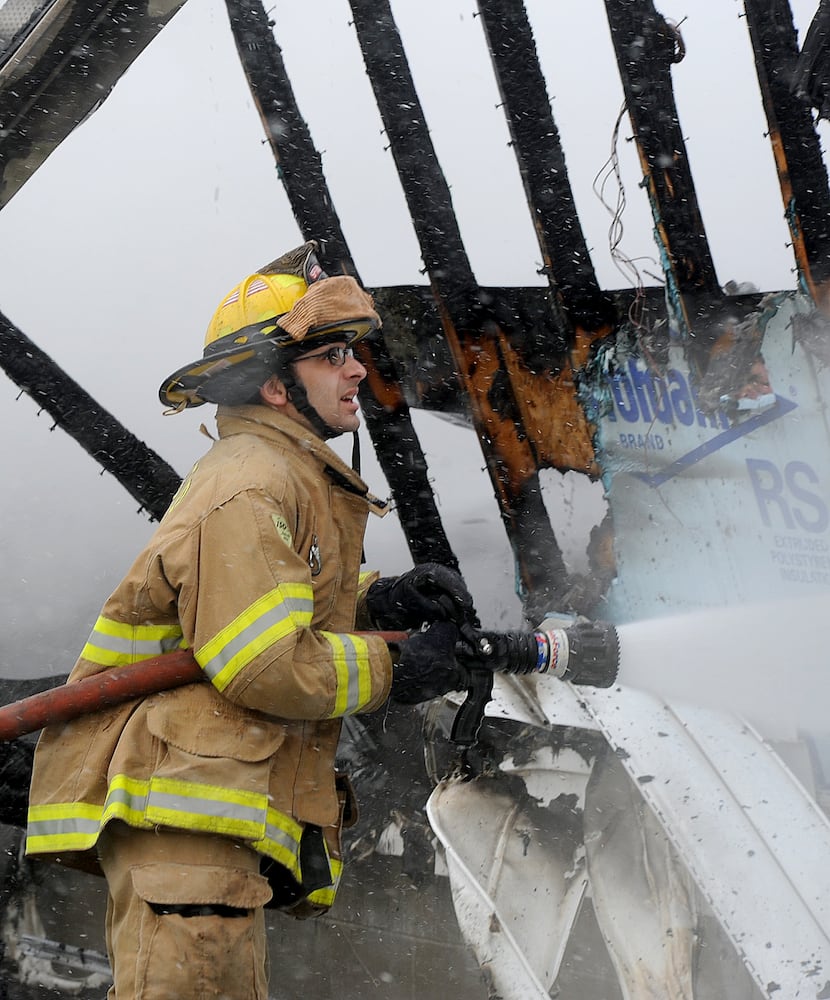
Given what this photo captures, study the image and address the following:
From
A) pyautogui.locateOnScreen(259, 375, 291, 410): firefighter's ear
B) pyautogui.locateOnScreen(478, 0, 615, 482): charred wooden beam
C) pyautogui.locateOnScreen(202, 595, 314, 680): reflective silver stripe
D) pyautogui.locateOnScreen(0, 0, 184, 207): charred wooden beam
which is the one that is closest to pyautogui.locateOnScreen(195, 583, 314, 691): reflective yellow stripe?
pyautogui.locateOnScreen(202, 595, 314, 680): reflective silver stripe

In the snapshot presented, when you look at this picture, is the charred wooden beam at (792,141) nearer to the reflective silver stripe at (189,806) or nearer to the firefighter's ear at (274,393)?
the firefighter's ear at (274,393)

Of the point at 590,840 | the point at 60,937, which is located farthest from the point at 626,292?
the point at 60,937

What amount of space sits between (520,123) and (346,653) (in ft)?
6.88

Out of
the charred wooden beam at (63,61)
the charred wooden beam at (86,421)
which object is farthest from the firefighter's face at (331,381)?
the charred wooden beam at (86,421)

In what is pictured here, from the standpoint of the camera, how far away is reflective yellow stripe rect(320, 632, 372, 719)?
1.94 metres

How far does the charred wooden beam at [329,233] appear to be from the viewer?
3.48 meters

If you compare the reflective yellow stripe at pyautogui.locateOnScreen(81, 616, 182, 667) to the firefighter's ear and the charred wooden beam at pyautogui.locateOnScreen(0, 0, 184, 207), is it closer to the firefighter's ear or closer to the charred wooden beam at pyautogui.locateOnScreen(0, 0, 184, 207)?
the firefighter's ear

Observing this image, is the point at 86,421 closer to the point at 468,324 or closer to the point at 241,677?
the point at 468,324

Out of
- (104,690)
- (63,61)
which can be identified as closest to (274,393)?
(104,690)

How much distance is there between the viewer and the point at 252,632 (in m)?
1.83

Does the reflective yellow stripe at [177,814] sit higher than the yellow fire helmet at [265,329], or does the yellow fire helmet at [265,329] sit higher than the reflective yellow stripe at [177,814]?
the yellow fire helmet at [265,329]

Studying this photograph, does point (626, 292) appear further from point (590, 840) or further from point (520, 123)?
point (590, 840)

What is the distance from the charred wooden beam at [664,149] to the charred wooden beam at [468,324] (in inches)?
29.6

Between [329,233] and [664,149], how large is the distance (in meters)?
1.22
